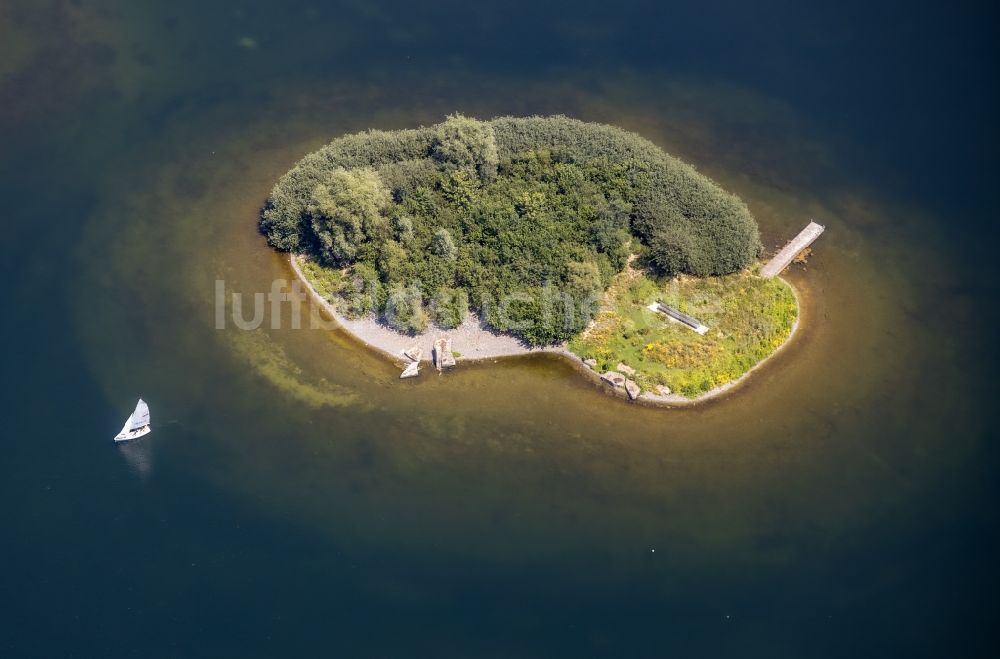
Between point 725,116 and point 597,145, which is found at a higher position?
point 725,116

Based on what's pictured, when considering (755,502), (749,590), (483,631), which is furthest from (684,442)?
(483,631)

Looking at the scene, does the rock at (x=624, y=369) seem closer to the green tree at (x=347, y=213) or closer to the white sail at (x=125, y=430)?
the green tree at (x=347, y=213)

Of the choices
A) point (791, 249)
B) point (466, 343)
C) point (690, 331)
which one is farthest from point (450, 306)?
point (791, 249)

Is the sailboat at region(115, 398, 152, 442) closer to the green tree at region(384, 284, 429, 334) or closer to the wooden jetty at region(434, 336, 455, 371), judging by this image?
the green tree at region(384, 284, 429, 334)

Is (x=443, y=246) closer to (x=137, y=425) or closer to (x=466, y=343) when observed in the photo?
(x=466, y=343)

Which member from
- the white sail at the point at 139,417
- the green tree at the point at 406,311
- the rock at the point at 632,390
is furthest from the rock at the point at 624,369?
the white sail at the point at 139,417

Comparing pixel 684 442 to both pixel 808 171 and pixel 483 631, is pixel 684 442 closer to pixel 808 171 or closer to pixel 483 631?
pixel 483 631

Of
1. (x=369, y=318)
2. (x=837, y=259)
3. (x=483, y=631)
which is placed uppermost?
(x=837, y=259)
